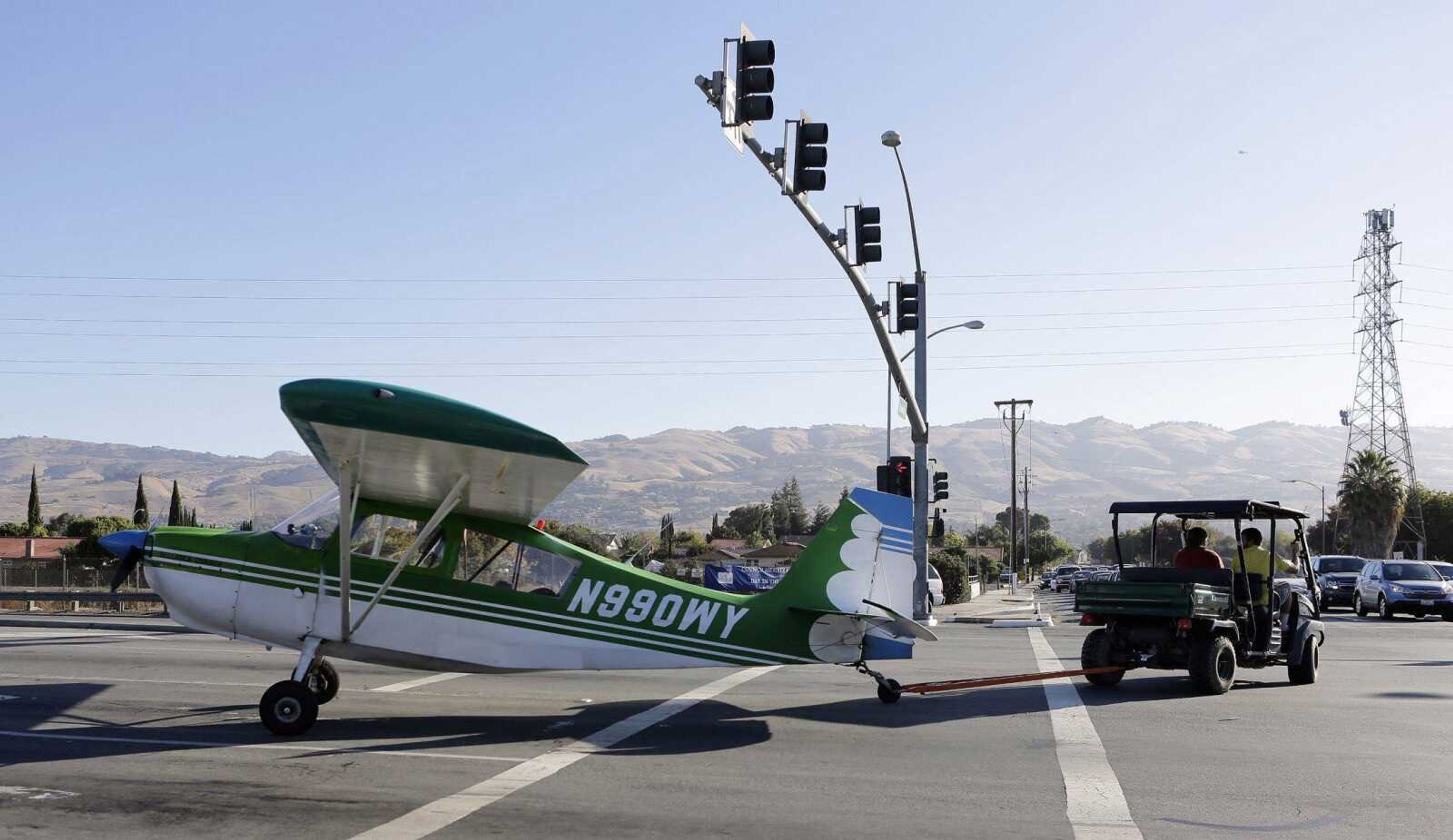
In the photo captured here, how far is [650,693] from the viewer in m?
12.3

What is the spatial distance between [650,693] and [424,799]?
5.08 meters

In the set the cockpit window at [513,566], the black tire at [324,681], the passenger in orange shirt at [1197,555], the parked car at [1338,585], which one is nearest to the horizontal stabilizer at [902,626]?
the cockpit window at [513,566]

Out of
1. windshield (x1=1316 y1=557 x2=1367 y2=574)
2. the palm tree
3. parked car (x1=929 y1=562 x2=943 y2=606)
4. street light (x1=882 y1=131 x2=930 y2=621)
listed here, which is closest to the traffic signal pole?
street light (x1=882 y1=131 x2=930 y2=621)

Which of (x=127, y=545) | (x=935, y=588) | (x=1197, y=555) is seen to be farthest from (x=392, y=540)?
(x=935, y=588)

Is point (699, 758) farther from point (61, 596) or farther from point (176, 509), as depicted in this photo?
point (176, 509)

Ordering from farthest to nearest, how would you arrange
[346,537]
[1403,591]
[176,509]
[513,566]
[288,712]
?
[176,509] < [1403,591] < [513,566] < [346,537] < [288,712]

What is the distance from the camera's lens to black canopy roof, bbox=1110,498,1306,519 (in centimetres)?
1331

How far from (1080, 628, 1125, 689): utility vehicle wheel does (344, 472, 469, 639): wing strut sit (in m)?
6.83

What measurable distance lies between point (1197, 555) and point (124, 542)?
10.7 metres

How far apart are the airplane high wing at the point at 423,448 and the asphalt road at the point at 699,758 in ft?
6.36

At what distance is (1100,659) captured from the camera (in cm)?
1287

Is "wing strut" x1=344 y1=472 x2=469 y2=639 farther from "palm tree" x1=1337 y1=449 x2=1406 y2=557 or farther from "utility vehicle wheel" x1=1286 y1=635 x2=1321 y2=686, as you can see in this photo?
"palm tree" x1=1337 y1=449 x2=1406 y2=557

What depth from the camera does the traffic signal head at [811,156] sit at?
14.2m

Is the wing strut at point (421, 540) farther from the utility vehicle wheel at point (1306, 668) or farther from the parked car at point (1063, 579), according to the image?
the parked car at point (1063, 579)
